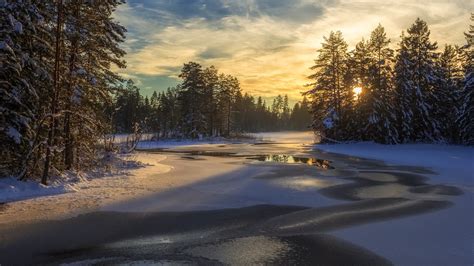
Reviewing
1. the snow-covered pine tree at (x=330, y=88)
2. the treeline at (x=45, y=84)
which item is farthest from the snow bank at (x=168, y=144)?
the treeline at (x=45, y=84)

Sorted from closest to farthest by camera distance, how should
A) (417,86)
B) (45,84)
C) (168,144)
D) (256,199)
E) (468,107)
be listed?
(256,199)
(45,84)
(468,107)
(417,86)
(168,144)

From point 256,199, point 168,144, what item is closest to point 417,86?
point 168,144

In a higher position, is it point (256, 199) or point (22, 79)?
point (22, 79)

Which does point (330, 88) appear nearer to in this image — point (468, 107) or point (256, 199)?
point (468, 107)

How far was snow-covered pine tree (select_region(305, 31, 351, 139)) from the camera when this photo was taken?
49.9 meters

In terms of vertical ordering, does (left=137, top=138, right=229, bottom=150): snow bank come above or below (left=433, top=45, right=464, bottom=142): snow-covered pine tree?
below

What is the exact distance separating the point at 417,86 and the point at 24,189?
131 feet

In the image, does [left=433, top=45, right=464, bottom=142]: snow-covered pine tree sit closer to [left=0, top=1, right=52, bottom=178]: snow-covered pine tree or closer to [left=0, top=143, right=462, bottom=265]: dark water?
[left=0, top=143, right=462, bottom=265]: dark water

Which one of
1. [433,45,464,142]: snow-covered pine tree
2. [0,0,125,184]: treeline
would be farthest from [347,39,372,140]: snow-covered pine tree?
[0,0,125,184]: treeline

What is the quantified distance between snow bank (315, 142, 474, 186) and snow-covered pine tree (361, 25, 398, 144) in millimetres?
1612

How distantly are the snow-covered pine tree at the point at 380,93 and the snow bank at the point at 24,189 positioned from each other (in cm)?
3501

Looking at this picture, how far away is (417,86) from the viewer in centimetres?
4244

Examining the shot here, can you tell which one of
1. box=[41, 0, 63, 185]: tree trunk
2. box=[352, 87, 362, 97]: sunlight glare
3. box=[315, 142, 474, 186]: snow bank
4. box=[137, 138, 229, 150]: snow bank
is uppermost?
box=[352, 87, 362, 97]: sunlight glare

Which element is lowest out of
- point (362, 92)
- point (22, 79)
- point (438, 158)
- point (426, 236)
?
point (426, 236)
